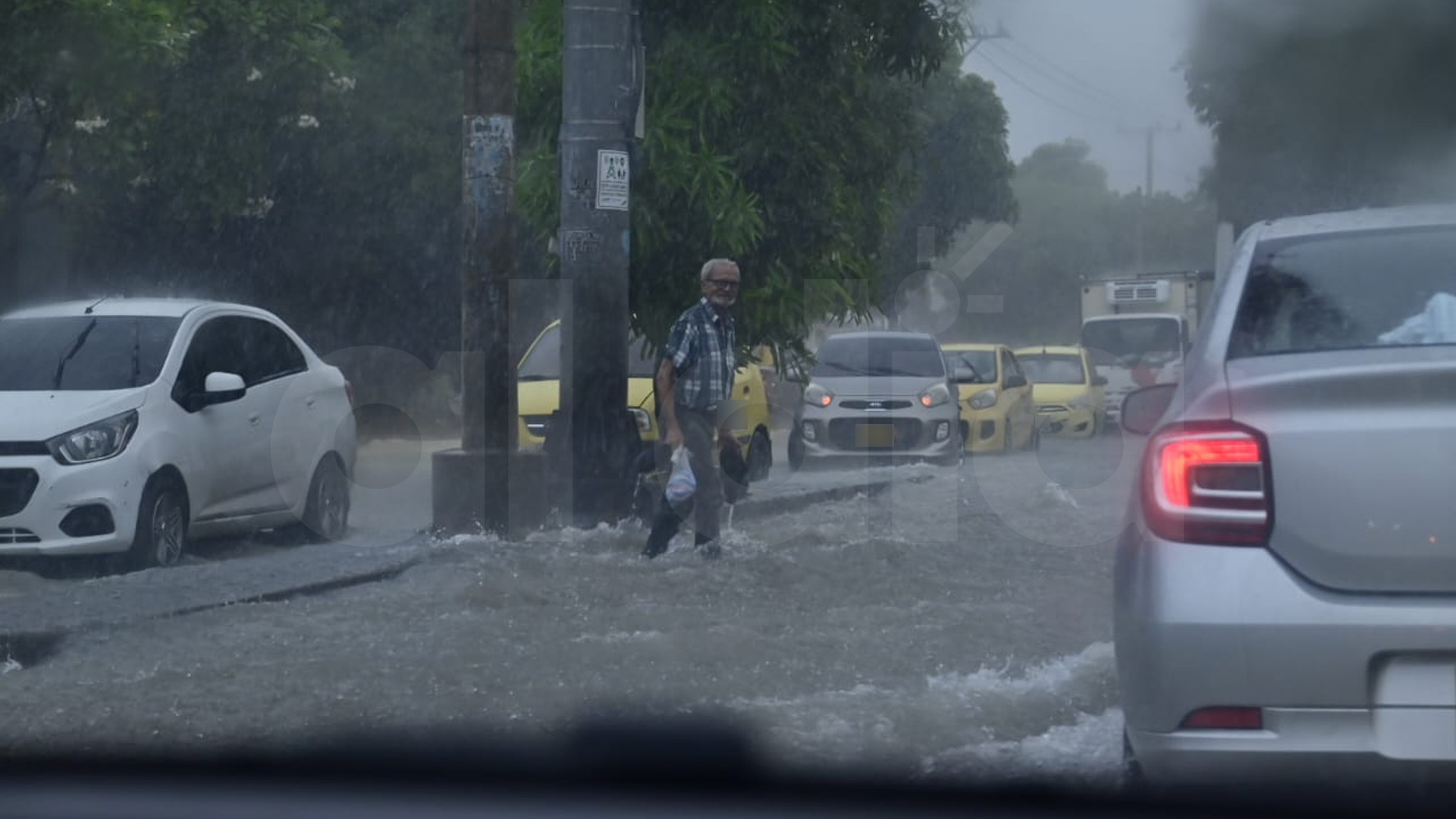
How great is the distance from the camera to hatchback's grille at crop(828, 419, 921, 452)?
17484 millimetres

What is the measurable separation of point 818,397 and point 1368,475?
13967mm

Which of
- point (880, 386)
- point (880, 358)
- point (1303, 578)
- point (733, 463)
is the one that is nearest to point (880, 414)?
point (880, 386)

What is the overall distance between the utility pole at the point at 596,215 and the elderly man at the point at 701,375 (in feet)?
4.37

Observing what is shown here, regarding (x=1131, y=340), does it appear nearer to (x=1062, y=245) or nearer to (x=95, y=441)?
(x=95, y=441)

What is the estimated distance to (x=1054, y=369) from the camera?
25359mm

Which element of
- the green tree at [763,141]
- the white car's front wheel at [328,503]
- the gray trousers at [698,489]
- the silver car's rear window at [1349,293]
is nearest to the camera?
the silver car's rear window at [1349,293]

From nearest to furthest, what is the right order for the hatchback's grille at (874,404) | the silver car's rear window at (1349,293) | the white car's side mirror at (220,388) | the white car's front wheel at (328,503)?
the silver car's rear window at (1349,293) < the white car's side mirror at (220,388) < the white car's front wheel at (328,503) < the hatchback's grille at (874,404)

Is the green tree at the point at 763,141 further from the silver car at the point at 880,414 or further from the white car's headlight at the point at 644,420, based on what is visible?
the silver car at the point at 880,414

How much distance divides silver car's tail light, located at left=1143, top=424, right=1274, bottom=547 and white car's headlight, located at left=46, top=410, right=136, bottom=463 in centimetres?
617

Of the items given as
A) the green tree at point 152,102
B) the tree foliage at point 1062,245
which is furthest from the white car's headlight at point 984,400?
the tree foliage at point 1062,245

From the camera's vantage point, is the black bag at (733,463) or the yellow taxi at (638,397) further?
the yellow taxi at (638,397)

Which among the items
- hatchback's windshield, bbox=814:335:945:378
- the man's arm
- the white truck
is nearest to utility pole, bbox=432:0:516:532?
the man's arm

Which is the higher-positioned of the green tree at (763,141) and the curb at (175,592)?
the green tree at (763,141)

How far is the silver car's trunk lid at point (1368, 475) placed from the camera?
3.82m
